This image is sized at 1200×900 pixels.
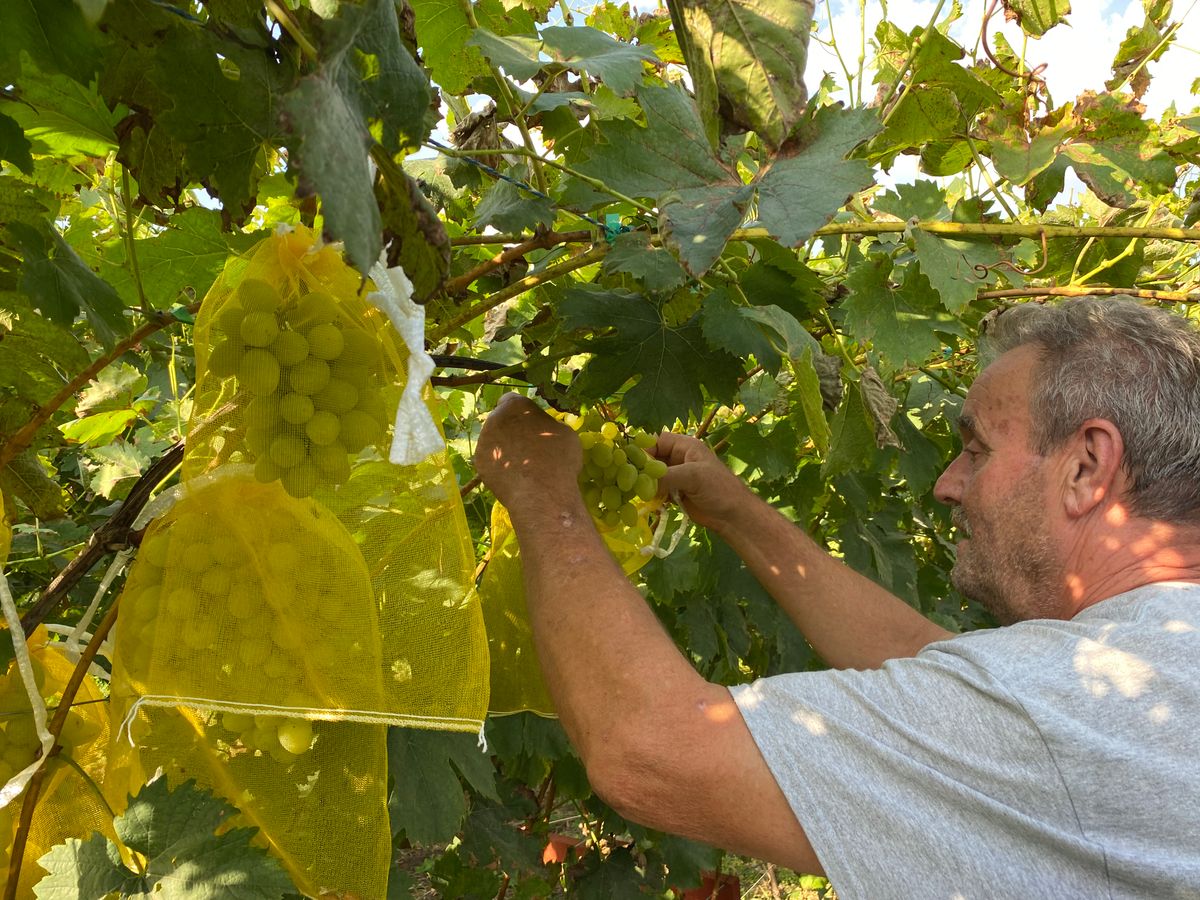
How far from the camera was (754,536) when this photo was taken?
7.72 ft

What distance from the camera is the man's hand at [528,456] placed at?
5.52ft

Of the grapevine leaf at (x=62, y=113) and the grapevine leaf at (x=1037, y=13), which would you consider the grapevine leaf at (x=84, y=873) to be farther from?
the grapevine leaf at (x=1037, y=13)

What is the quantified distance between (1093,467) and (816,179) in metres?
1.06

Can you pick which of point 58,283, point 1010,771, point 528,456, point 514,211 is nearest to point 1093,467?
point 1010,771

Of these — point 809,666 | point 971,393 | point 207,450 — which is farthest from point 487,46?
point 809,666

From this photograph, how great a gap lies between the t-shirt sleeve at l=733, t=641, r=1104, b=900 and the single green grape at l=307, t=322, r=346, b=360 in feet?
2.75

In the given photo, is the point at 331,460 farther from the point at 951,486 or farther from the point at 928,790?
the point at 951,486

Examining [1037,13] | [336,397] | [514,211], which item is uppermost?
[1037,13]

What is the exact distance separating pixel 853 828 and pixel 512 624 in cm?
81

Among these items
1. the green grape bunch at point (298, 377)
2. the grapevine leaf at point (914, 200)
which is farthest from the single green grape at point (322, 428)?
the grapevine leaf at point (914, 200)

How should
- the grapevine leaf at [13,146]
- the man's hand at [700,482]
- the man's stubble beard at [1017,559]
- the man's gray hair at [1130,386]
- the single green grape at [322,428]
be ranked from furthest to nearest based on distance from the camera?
the man's hand at [700,482] < the man's stubble beard at [1017,559] < the man's gray hair at [1130,386] < the single green grape at [322,428] < the grapevine leaf at [13,146]

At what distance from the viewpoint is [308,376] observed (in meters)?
1.16

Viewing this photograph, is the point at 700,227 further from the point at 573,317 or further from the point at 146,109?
the point at 146,109

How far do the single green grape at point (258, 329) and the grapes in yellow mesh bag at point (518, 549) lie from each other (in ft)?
Result: 2.55
